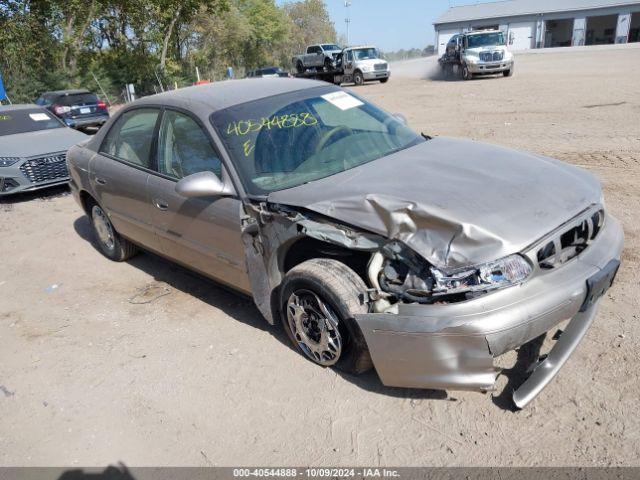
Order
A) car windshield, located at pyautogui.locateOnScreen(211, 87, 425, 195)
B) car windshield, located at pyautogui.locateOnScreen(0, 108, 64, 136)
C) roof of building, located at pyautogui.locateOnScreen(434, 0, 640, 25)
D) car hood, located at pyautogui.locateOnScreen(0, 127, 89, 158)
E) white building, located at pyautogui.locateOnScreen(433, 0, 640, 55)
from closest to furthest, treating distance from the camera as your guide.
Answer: car windshield, located at pyautogui.locateOnScreen(211, 87, 425, 195)
car hood, located at pyautogui.locateOnScreen(0, 127, 89, 158)
car windshield, located at pyautogui.locateOnScreen(0, 108, 64, 136)
white building, located at pyautogui.locateOnScreen(433, 0, 640, 55)
roof of building, located at pyautogui.locateOnScreen(434, 0, 640, 25)

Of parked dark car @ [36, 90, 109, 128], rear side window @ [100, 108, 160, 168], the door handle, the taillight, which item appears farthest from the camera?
parked dark car @ [36, 90, 109, 128]

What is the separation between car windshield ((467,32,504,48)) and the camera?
2244 cm

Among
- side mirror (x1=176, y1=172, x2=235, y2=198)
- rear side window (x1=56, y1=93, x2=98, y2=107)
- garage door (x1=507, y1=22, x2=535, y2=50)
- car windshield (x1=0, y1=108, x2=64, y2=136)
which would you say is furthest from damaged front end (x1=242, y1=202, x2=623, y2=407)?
garage door (x1=507, y1=22, x2=535, y2=50)

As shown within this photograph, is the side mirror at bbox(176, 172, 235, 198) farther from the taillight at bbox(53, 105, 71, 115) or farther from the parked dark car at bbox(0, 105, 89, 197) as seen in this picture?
the taillight at bbox(53, 105, 71, 115)

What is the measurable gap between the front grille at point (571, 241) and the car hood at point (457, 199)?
0.19ft

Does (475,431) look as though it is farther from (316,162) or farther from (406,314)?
(316,162)

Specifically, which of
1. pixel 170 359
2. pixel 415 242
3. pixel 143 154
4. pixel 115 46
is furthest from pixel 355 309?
pixel 115 46

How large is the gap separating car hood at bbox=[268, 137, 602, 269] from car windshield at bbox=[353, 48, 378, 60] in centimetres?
2415

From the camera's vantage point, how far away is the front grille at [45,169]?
821 centimetres

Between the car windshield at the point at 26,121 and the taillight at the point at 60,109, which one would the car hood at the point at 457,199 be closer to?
the car windshield at the point at 26,121

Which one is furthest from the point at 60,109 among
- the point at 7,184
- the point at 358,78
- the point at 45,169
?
the point at 358,78

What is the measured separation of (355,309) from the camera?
9.47ft

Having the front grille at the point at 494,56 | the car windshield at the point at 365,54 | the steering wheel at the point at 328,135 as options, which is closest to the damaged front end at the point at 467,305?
the steering wheel at the point at 328,135

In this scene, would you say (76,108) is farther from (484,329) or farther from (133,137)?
(484,329)
